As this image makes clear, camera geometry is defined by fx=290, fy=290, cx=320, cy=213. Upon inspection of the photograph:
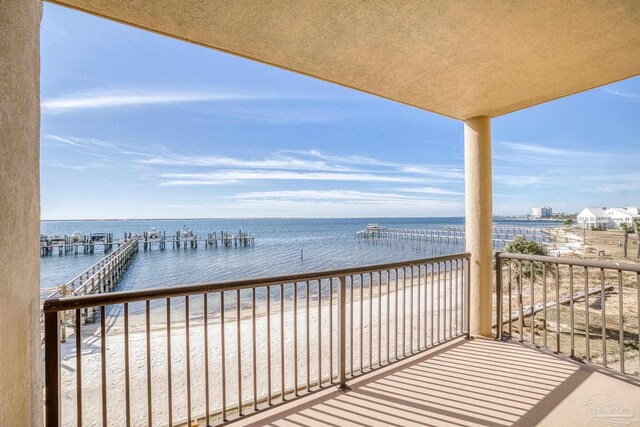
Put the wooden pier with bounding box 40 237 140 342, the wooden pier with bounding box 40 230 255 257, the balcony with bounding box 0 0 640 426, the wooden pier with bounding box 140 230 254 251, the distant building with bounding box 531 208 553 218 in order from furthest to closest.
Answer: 1. the distant building with bounding box 531 208 553 218
2. the wooden pier with bounding box 140 230 254 251
3. the wooden pier with bounding box 40 230 255 257
4. the wooden pier with bounding box 40 237 140 342
5. the balcony with bounding box 0 0 640 426

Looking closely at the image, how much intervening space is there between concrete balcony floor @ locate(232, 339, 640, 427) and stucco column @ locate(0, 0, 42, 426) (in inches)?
50.7

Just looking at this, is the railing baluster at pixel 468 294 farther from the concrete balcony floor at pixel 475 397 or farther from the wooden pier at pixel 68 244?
the wooden pier at pixel 68 244

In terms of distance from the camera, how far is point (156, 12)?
5.20 feet

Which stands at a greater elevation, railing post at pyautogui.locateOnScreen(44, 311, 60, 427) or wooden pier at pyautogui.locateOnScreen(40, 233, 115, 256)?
railing post at pyautogui.locateOnScreen(44, 311, 60, 427)

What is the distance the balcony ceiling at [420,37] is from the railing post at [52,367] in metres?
1.64

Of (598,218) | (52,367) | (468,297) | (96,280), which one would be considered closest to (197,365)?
(52,367)

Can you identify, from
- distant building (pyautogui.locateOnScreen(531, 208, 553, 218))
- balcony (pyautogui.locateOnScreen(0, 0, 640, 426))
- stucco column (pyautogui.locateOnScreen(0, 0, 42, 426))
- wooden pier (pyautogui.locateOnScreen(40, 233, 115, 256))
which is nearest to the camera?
stucco column (pyautogui.locateOnScreen(0, 0, 42, 426))

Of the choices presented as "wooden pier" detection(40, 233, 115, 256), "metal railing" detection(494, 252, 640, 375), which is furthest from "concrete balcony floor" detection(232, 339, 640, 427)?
"wooden pier" detection(40, 233, 115, 256)

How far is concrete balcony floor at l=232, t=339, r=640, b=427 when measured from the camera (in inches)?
75.2

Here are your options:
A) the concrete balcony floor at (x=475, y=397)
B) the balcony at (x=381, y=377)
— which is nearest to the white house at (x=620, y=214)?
the balcony at (x=381, y=377)

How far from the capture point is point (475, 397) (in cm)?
215

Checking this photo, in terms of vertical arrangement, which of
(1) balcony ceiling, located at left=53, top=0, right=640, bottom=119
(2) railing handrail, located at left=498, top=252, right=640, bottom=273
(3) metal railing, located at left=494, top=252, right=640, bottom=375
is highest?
(1) balcony ceiling, located at left=53, top=0, right=640, bottom=119

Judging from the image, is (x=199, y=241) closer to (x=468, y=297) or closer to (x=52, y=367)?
(x=468, y=297)

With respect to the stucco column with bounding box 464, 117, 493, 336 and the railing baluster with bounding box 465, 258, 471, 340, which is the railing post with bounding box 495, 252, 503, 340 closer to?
the stucco column with bounding box 464, 117, 493, 336
